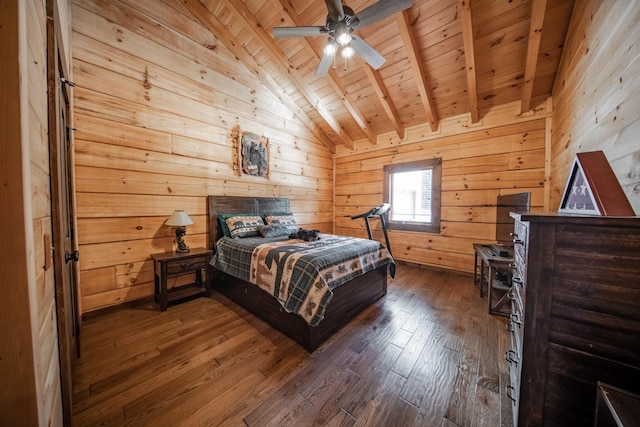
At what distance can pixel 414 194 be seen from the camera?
3.98m

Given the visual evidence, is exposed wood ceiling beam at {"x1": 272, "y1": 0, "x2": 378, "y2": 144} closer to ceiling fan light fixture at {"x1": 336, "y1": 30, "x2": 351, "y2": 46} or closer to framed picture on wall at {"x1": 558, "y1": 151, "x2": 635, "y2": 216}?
ceiling fan light fixture at {"x1": 336, "y1": 30, "x2": 351, "y2": 46}

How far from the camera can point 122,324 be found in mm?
2090

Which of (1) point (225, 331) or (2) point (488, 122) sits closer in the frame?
(1) point (225, 331)

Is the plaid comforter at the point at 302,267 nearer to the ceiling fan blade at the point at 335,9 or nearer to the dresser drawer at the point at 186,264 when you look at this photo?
the dresser drawer at the point at 186,264

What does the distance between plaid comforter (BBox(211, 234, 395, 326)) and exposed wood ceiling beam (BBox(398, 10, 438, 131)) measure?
7.46ft

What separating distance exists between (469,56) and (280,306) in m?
3.40

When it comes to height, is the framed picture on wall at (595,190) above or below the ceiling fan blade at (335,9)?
below

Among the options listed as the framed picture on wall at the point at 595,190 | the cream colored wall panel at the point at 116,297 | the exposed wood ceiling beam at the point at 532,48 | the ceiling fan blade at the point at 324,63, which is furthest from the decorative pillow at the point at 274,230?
the exposed wood ceiling beam at the point at 532,48

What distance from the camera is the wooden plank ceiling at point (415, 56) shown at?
222cm

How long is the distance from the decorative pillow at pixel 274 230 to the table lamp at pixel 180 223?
87 cm

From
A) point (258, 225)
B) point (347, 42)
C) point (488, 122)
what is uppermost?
point (347, 42)

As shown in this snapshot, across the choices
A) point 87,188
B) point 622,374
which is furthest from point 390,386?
point 87,188

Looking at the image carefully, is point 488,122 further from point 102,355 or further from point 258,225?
point 102,355

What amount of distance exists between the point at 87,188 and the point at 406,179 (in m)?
4.44
